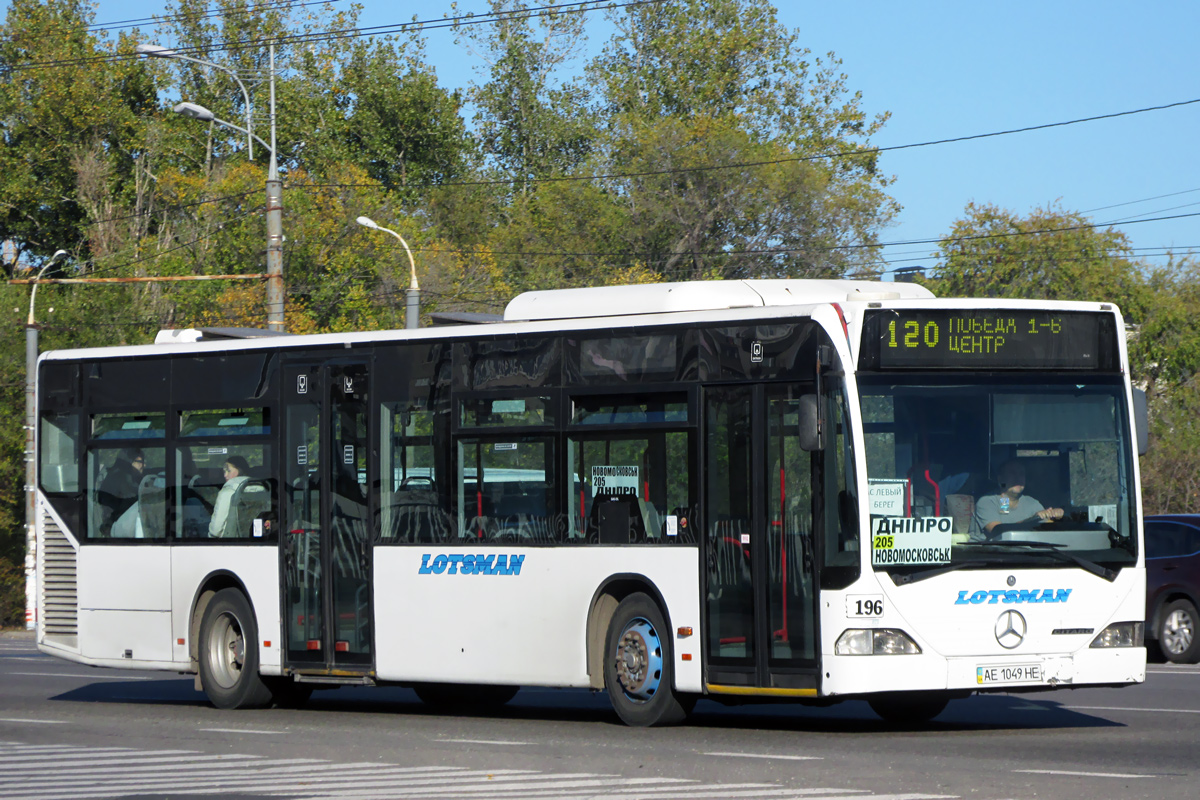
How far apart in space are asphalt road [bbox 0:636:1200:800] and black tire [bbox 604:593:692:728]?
157mm

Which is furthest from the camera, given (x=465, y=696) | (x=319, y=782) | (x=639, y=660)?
(x=465, y=696)

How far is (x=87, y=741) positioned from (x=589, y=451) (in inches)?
165

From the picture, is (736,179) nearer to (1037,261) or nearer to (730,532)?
(1037,261)

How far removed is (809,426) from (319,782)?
3848 millimetres

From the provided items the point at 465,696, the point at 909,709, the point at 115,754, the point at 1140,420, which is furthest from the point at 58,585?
the point at 1140,420

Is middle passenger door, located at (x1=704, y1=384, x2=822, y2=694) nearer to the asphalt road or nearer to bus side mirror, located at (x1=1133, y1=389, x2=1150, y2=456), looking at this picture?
the asphalt road

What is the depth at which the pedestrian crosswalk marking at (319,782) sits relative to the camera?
9617 mm

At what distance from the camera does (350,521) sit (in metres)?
15.3

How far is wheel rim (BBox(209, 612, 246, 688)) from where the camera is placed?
1638cm

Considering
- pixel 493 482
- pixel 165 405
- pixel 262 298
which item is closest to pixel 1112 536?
pixel 493 482

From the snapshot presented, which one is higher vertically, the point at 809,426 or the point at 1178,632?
the point at 809,426

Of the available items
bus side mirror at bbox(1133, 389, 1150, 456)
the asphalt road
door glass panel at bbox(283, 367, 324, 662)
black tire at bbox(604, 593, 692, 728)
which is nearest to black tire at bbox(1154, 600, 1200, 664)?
the asphalt road

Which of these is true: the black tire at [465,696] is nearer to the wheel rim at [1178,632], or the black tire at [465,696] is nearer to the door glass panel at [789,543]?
the door glass panel at [789,543]

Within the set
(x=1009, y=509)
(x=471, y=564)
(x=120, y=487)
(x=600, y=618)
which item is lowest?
(x=600, y=618)
